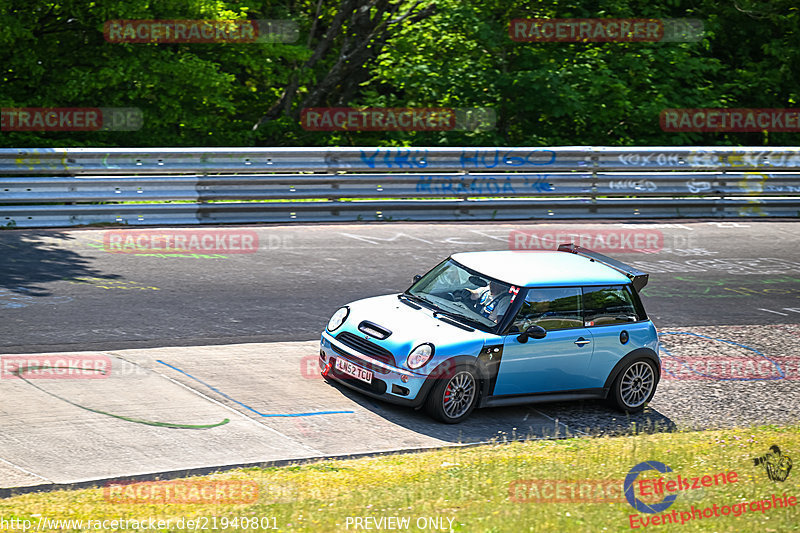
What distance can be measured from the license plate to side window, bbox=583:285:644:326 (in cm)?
224

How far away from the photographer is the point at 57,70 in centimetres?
1773

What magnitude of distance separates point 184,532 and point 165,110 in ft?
47.3

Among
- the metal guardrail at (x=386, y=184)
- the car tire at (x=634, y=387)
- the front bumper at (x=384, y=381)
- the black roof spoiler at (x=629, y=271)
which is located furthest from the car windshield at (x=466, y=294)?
the metal guardrail at (x=386, y=184)

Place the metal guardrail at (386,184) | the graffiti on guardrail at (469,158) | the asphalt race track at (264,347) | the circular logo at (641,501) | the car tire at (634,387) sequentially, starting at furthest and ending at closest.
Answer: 1. the graffiti on guardrail at (469,158)
2. the metal guardrail at (386,184)
3. the car tire at (634,387)
4. the asphalt race track at (264,347)
5. the circular logo at (641,501)

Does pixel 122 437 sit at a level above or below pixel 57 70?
below

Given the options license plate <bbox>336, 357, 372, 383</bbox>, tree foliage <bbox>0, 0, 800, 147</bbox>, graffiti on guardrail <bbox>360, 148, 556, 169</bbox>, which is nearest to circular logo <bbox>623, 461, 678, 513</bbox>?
license plate <bbox>336, 357, 372, 383</bbox>

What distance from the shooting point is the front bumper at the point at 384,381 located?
26.6 ft

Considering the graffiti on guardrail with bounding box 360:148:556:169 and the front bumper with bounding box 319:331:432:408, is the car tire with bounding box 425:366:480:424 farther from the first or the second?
the graffiti on guardrail with bounding box 360:148:556:169

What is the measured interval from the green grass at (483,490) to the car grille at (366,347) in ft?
4.00

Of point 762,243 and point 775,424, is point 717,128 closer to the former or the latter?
point 762,243

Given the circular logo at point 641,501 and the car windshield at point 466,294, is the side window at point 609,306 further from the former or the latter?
the circular logo at point 641,501

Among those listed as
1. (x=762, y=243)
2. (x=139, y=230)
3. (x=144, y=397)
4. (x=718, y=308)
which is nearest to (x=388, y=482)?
(x=144, y=397)

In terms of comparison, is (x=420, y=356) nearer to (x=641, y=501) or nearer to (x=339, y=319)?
(x=339, y=319)

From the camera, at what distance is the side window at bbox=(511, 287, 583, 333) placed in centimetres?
867
